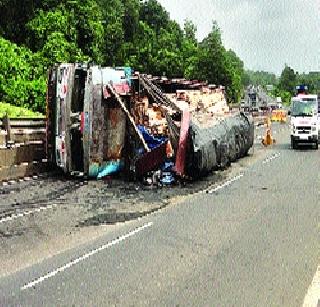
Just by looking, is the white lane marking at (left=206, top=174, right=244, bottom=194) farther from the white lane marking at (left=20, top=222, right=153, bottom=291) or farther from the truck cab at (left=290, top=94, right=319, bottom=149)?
the truck cab at (left=290, top=94, right=319, bottom=149)

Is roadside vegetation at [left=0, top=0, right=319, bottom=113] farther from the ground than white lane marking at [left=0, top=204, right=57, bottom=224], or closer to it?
farther from the ground

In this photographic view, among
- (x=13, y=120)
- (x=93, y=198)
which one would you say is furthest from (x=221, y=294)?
(x=13, y=120)

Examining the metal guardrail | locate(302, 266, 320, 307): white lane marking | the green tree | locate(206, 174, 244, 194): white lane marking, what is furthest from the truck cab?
the green tree

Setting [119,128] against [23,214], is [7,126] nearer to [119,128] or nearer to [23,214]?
[119,128]

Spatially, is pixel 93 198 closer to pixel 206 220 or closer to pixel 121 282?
pixel 206 220

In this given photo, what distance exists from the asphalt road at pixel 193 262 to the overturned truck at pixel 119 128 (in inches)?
119

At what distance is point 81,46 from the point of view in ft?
150

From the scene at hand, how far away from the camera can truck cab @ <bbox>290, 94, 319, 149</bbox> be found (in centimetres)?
2814

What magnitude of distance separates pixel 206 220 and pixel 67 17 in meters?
33.4

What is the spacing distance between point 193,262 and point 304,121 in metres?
20.7

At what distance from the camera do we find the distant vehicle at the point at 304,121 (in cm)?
2814

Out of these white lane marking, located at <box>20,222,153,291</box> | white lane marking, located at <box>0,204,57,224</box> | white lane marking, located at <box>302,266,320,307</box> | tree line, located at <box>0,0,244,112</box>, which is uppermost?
tree line, located at <box>0,0,244,112</box>

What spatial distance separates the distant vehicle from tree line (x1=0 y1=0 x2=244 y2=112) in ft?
44.6

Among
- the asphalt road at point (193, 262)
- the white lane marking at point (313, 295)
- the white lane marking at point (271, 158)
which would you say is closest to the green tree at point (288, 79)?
the white lane marking at point (271, 158)
